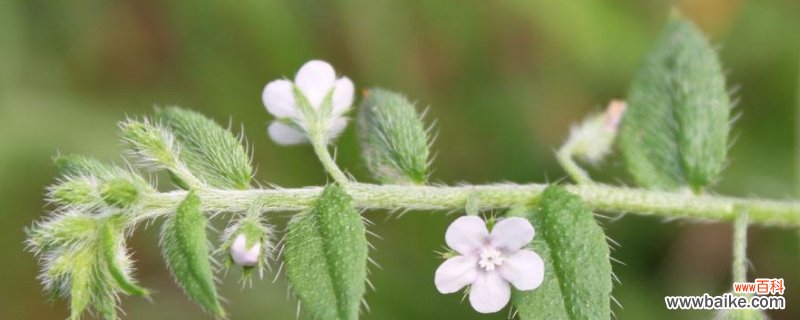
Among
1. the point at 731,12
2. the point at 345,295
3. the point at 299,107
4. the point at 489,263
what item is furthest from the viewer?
the point at 731,12

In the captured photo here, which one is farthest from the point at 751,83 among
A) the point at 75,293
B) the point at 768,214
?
the point at 75,293

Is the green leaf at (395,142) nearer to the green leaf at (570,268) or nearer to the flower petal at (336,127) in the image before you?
the flower petal at (336,127)

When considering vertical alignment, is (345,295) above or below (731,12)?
below

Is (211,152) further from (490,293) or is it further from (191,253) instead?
(490,293)

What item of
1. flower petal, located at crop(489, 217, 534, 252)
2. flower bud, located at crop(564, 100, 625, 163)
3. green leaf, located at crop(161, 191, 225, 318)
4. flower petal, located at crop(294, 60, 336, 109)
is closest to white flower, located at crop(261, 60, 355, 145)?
flower petal, located at crop(294, 60, 336, 109)

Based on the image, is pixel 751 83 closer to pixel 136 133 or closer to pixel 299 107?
pixel 299 107

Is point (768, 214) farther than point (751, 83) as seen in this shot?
No
